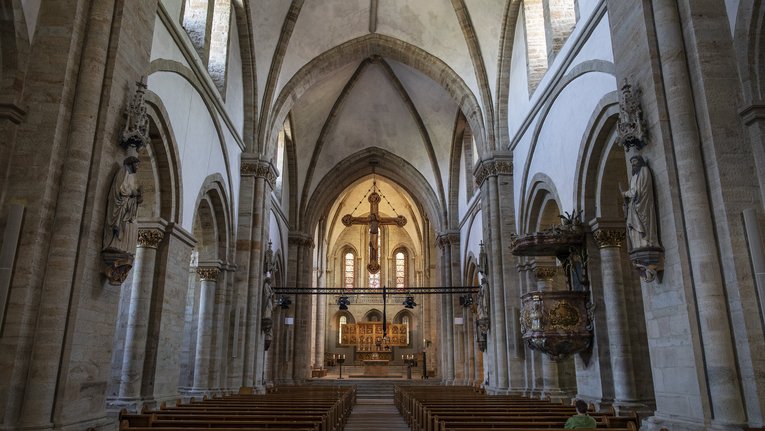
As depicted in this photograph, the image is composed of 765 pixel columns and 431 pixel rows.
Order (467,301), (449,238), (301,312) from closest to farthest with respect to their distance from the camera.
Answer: (467,301) < (301,312) < (449,238)

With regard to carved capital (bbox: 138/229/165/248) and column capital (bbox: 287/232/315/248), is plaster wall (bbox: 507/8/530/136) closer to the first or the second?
carved capital (bbox: 138/229/165/248)

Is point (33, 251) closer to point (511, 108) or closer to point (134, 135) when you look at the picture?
point (134, 135)

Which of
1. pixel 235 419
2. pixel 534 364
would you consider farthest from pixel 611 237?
pixel 235 419

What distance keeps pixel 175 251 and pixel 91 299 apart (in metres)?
4.61

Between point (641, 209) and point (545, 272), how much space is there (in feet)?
26.4

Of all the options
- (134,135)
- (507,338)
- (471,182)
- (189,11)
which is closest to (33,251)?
(134,135)

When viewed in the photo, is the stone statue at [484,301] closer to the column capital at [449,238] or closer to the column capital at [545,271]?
the column capital at [545,271]

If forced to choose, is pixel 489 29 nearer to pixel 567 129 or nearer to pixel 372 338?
pixel 567 129

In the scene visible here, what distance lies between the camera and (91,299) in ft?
23.0

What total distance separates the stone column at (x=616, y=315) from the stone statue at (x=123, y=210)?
7.95 m

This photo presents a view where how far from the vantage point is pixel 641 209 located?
699cm

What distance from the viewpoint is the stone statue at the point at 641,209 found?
688 cm

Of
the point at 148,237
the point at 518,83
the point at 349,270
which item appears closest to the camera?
the point at 148,237

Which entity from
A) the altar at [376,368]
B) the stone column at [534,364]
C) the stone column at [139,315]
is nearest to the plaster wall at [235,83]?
the stone column at [139,315]
